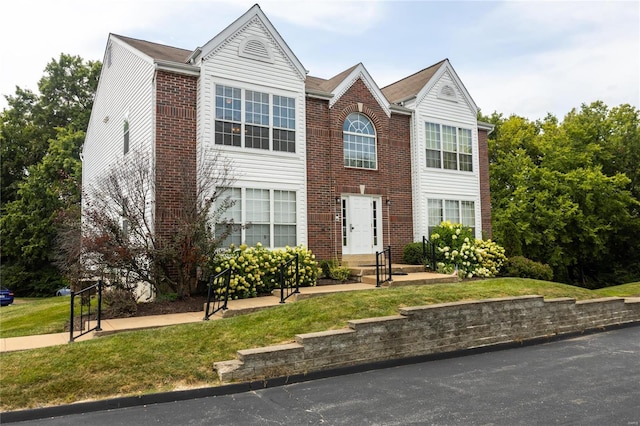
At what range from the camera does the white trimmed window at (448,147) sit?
58.7ft

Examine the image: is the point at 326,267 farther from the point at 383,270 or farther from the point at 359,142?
the point at 359,142

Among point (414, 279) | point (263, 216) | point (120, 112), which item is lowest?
point (414, 279)

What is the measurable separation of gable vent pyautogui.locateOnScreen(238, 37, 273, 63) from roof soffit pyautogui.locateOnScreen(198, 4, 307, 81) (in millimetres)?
327

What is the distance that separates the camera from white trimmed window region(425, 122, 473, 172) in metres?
17.9

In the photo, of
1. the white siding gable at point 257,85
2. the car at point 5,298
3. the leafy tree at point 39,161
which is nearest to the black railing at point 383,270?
the white siding gable at point 257,85

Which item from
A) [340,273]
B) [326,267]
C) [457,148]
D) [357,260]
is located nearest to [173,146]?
[326,267]

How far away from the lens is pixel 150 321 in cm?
930

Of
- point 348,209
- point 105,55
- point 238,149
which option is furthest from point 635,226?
point 105,55

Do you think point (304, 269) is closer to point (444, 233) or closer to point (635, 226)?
point (444, 233)

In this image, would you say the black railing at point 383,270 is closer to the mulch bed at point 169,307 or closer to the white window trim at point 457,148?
the white window trim at point 457,148

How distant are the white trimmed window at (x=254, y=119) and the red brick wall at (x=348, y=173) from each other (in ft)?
2.97

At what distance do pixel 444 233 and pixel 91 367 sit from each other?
1257cm

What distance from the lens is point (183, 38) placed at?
17281mm

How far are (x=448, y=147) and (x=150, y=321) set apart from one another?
44.5 feet
